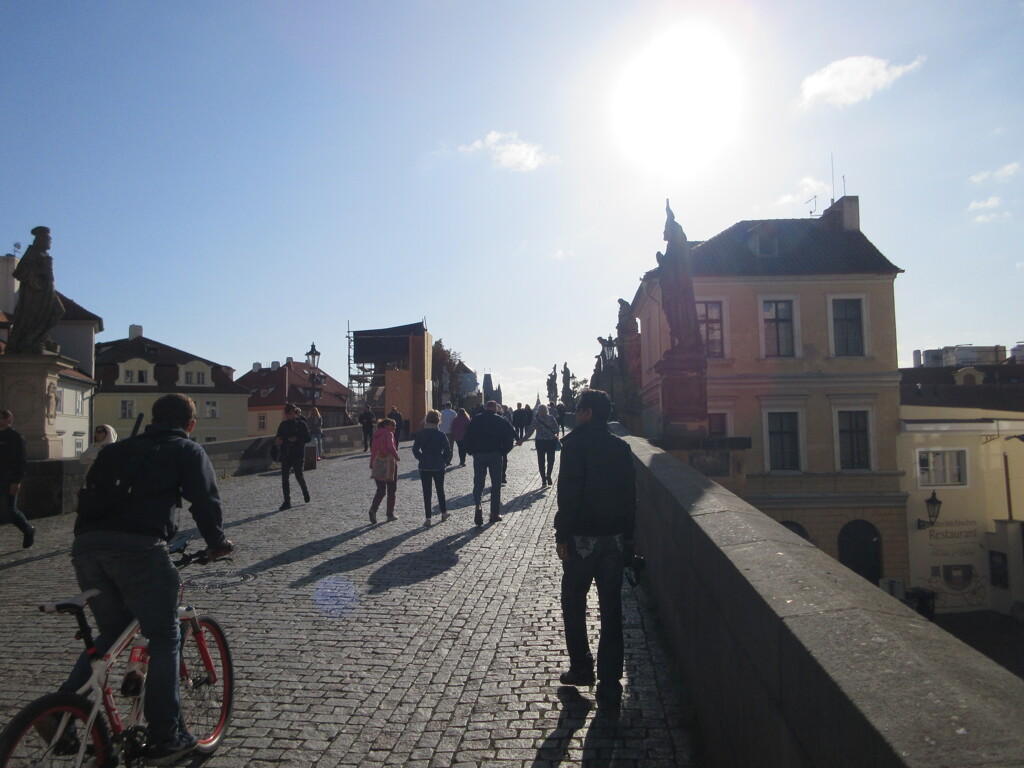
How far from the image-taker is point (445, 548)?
34.0 ft

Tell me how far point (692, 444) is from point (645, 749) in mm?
11006

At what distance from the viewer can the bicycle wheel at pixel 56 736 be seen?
120 inches

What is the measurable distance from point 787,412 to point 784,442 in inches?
55.2

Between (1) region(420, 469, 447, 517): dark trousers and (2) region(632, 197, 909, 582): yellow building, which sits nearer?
(1) region(420, 469, 447, 517): dark trousers

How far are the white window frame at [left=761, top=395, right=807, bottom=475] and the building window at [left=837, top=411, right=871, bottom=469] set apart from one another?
1.61 metres

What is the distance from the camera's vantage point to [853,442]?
38438 mm

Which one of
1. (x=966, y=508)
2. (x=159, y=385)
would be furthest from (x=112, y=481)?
(x=159, y=385)

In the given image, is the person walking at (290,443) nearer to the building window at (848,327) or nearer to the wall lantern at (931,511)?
the wall lantern at (931,511)

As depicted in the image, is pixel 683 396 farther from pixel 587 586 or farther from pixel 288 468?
pixel 587 586

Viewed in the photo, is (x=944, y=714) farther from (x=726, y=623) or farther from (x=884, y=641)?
(x=726, y=623)

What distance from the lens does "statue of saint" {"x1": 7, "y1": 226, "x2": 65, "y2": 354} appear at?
531 inches

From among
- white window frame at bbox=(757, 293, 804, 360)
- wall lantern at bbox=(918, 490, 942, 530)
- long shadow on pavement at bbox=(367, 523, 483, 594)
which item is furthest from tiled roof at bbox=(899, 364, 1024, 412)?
long shadow on pavement at bbox=(367, 523, 483, 594)

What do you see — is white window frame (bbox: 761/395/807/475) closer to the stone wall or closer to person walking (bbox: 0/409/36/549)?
person walking (bbox: 0/409/36/549)

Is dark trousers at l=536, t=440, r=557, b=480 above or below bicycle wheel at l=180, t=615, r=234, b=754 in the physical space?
above
